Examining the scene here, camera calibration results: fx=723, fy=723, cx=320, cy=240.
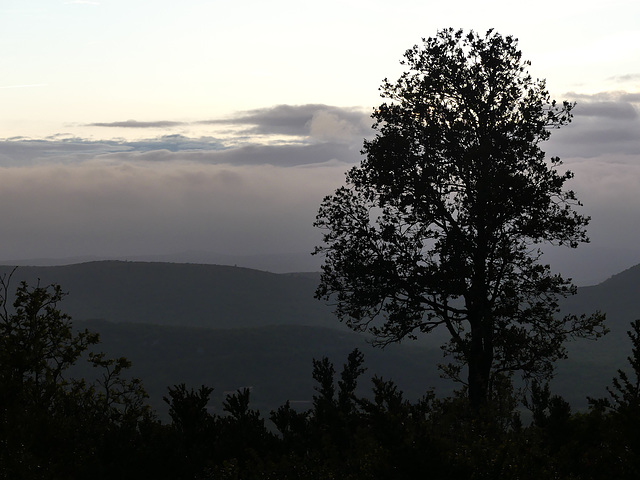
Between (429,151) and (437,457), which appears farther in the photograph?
(429,151)

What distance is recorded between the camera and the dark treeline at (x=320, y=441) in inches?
600

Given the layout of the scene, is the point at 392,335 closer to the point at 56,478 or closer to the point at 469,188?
the point at 469,188

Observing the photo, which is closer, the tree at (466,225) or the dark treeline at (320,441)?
the dark treeline at (320,441)

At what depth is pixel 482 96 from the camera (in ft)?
92.2

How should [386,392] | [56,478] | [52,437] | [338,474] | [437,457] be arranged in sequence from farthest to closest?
[52,437] < [56,478] < [338,474] < [386,392] < [437,457]

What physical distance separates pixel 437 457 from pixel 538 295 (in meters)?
14.4

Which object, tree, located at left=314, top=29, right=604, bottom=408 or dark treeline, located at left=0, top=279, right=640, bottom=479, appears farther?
tree, located at left=314, top=29, right=604, bottom=408

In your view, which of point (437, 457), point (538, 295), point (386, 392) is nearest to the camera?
point (437, 457)

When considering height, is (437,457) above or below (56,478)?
above

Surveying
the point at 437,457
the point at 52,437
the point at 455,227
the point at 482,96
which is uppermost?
the point at 482,96

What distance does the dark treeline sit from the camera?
15.2 metres

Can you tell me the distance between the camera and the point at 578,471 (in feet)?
61.7

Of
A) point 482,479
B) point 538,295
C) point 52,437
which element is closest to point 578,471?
point 482,479

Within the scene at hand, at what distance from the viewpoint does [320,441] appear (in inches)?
940
